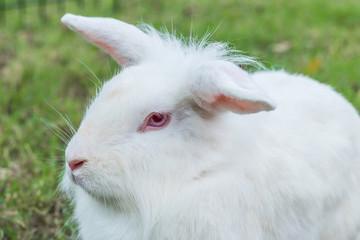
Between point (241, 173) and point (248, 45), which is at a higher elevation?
point (241, 173)

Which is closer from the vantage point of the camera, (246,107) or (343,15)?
(246,107)

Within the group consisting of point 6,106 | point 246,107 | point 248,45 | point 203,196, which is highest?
point 246,107

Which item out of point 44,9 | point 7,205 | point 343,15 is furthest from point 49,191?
point 343,15

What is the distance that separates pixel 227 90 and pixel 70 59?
314cm

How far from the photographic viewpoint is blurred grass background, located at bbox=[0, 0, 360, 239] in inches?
133

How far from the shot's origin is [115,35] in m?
2.74

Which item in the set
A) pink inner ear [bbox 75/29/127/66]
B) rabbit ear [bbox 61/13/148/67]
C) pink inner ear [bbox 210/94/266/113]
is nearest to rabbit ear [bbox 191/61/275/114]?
pink inner ear [bbox 210/94/266/113]

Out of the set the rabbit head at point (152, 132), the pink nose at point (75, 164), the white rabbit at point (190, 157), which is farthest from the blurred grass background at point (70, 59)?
the pink nose at point (75, 164)

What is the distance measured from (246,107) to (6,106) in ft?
8.31

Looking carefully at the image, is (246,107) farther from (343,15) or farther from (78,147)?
(343,15)

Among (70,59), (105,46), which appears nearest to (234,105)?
(105,46)

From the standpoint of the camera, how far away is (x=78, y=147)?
2.34 metres

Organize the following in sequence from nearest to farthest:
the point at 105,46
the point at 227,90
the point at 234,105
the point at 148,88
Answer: the point at 227,90, the point at 234,105, the point at 148,88, the point at 105,46

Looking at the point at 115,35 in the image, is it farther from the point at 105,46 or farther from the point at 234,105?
the point at 234,105
